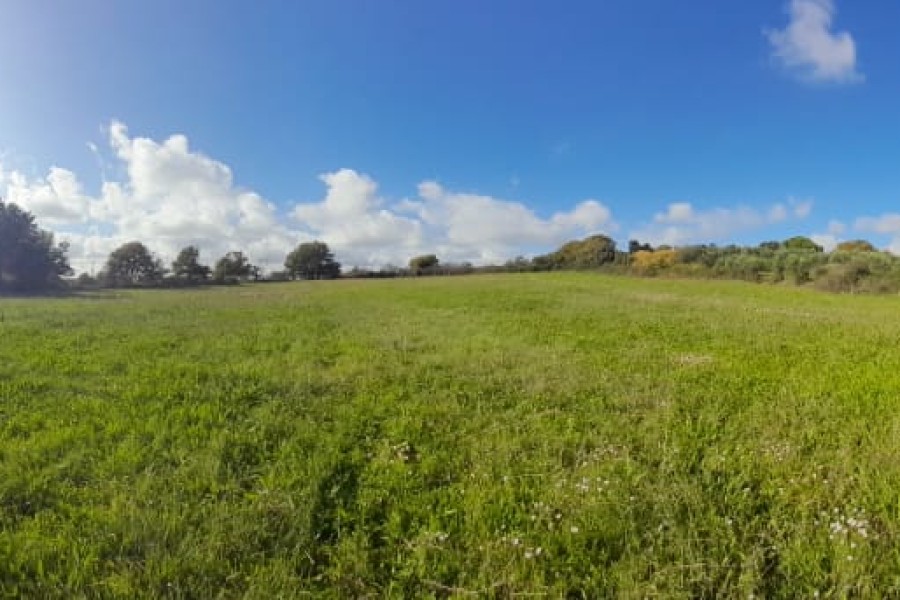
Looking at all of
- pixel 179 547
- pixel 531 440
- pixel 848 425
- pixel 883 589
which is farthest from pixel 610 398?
pixel 179 547

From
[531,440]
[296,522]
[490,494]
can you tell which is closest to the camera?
[296,522]

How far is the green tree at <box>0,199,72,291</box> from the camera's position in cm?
4597

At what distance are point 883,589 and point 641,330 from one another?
31.1ft

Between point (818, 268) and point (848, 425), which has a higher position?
point (818, 268)

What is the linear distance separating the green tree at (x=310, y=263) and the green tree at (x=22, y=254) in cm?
4902

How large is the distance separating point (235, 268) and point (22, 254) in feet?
141

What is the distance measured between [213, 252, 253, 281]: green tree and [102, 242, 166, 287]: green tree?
35.4ft

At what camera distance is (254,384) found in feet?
22.7

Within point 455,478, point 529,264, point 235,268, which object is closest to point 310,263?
point 235,268

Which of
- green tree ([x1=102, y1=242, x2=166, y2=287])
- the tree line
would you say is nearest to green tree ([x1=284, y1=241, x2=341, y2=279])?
the tree line

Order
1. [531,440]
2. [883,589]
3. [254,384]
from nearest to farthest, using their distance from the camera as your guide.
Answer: [883,589] < [531,440] < [254,384]

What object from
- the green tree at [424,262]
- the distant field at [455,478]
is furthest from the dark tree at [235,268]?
the distant field at [455,478]

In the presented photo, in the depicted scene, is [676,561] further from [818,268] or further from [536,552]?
[818,268]

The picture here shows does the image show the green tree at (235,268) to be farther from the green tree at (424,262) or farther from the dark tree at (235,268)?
the green tree at (424,262)
